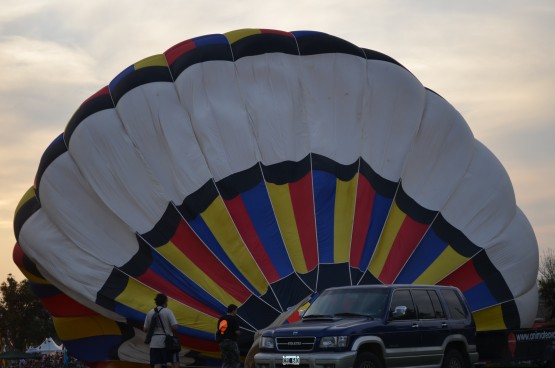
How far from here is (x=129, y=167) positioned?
16.5 meters

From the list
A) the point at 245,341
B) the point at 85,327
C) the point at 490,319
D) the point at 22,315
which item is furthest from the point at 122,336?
the point at 22,315

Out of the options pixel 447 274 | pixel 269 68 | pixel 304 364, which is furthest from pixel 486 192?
pixel 304 364

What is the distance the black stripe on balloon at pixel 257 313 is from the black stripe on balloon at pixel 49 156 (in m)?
4.59

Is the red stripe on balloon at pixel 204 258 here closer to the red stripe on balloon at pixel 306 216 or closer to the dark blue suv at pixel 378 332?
the red stripe on balloon at pixel 306 216

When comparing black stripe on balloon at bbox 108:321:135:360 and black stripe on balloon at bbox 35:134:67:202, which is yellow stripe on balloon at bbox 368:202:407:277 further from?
black stripe on balloon at bbox 35:134:67:202

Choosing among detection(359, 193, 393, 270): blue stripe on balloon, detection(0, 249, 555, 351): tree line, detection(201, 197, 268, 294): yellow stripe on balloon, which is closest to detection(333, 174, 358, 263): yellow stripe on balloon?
detection(359, 193, 393, 270): blue stripe on balloon

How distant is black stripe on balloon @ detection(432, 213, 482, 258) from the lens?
17422mm

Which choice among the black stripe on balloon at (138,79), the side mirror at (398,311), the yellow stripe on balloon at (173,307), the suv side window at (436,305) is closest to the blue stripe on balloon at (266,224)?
the yellow stripe on balloon at (173,307)

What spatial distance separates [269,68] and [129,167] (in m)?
3.22

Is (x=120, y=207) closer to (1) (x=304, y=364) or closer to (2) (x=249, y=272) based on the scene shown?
(2) (x=249, y=272)

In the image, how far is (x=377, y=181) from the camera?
56.6 ft

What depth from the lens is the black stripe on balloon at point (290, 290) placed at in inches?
614

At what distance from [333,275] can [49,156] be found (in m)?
5.83

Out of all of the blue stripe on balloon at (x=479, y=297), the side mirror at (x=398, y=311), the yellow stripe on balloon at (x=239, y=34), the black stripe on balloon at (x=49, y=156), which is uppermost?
the yellow stripe on balloon at (x=239, y=34)
